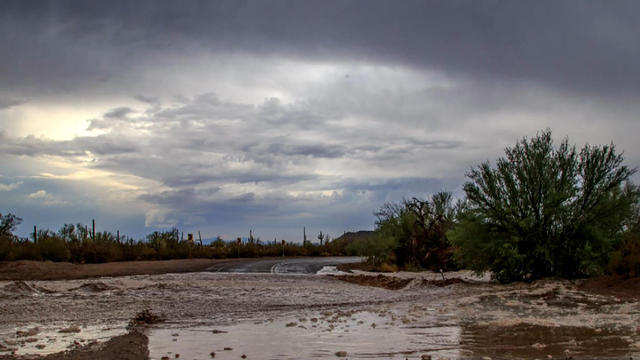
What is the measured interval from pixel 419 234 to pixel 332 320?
82.0 feet

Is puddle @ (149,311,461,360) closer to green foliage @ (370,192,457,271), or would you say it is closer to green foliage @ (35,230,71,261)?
green foliage @ (370,192,457,271)

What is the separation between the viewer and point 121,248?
178 ft

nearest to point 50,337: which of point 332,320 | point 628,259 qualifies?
point 332,320

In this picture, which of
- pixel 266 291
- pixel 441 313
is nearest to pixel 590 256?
pixel 441 313

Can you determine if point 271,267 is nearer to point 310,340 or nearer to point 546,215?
point 546,215

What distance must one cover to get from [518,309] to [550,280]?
253 inches

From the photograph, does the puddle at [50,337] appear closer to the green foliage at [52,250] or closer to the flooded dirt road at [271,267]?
the flooded dirt road at [271,267]

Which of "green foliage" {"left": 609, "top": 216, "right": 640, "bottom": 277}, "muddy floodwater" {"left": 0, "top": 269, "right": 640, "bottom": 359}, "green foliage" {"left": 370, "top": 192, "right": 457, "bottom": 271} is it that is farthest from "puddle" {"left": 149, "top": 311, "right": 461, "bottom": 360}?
"green foliage" {"left": 370, "top": 192, "right": 457, "bottom": 271}

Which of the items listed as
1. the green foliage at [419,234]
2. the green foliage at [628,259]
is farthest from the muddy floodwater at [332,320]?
the green foliage at [419,234]

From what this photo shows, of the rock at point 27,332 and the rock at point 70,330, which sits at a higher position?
the rock at point 27,332

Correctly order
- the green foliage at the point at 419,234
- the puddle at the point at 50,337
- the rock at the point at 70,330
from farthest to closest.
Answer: the green foliage at the point at 419,234 < the rock at the point at 70,330 < the puddle at the point at 50,337

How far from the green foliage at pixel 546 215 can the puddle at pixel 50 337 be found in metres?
14.6

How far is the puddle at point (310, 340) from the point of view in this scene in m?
11.2

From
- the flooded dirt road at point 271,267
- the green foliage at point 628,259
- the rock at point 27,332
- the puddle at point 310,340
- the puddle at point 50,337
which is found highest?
the green foliage at point 628,259
